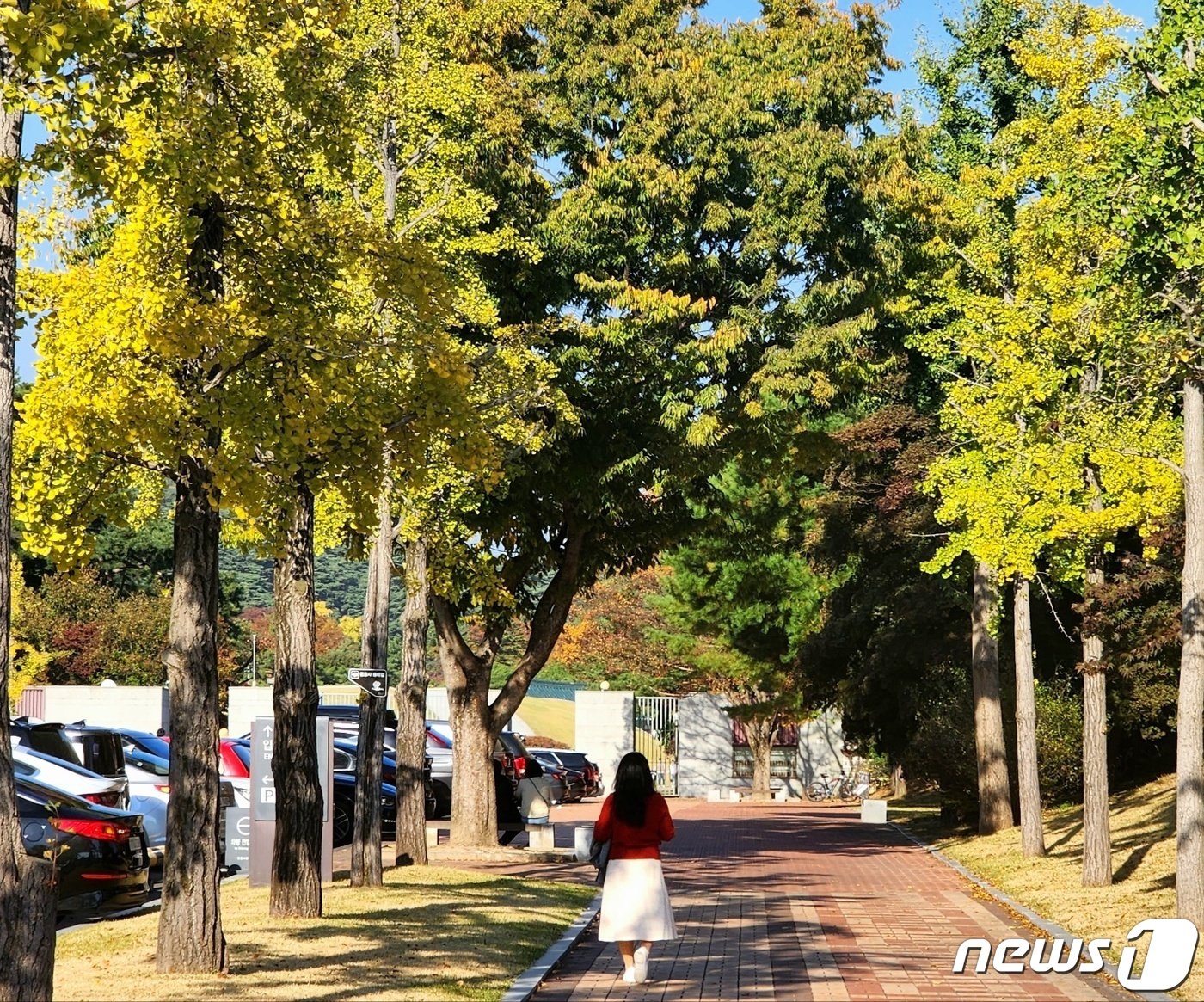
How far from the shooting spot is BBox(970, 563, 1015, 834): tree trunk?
2802 cm

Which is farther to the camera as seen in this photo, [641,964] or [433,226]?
[433,226]

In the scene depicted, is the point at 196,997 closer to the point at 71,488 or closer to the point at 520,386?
the point at 71,488

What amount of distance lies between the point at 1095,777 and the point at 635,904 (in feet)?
28.4

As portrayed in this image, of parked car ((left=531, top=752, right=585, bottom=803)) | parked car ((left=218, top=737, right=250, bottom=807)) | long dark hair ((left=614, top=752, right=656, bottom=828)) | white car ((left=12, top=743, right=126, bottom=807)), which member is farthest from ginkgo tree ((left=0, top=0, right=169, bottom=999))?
parked car ((left=531, top=752, right=585, bottom=803))

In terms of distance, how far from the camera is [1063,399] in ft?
63.0

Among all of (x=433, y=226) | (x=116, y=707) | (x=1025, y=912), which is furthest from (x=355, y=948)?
(x=116, y=707)

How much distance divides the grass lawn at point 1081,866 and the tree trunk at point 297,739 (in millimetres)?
7207

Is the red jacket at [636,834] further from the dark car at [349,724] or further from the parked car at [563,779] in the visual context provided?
the parked car at [563,779]

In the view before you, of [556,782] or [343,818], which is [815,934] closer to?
[343,818]

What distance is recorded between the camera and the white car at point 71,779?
17.7 meters

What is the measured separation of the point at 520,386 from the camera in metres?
20.7

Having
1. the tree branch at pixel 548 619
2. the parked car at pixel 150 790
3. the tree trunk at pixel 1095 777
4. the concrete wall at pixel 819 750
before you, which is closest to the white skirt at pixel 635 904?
the tree trunk at pixel 1095 777

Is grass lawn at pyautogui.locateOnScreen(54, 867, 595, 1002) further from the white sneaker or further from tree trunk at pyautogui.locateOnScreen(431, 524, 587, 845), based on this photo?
tree trunk at pyautogui.locateOnScreen(431, 524, 587, 845)

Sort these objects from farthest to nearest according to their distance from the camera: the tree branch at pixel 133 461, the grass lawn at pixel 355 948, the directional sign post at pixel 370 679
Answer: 1. the directional sign post at pixel 370 679
2. the tree branch at pixel 133 461
3. the grass lawn at pixel 355 948
